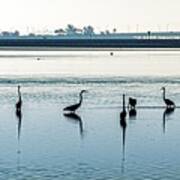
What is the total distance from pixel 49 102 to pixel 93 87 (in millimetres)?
11064

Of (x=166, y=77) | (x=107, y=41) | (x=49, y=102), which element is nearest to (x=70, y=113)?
(x=49, y=102)

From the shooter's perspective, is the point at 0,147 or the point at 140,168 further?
the point at 0,147

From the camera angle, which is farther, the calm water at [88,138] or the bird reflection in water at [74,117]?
the bird reflection in water at [74,117]

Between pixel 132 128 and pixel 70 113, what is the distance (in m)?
5.77

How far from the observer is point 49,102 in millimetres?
41781

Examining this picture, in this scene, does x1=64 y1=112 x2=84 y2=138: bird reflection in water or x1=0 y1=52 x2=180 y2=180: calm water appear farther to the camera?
x1=64 y1=112 x2=84 y2=138: bird reflection in water

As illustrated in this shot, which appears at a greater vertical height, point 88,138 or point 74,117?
point 74,117

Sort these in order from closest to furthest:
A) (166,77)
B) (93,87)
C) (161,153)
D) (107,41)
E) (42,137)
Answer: (161,153), (42,137), (93,87), (166,77), (107,41)

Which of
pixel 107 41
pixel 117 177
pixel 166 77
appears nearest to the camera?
pixel 117 177

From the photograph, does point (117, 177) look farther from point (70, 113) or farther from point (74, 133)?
point (70, 113)

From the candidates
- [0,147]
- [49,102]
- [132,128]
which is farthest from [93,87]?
[0,147]

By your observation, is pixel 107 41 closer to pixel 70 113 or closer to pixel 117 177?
pixel 70 113

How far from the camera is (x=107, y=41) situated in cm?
17238

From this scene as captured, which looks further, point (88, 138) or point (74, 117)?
point (74, 117)
